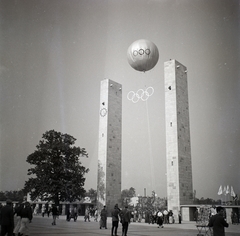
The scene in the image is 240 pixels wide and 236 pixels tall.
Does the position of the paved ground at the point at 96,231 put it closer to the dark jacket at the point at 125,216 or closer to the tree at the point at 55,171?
the dark jacket at the point at 125,216

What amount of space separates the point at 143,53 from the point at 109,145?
19830 mm

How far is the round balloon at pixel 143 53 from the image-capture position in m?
18.8

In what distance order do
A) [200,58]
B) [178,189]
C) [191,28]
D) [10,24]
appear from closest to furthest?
1. [10,24]
2. [191,28]
3. [200,58]
4. [178,189]

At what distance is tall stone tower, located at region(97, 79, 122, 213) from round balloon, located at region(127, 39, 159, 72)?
60.6 ft

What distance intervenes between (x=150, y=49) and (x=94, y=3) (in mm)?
4428

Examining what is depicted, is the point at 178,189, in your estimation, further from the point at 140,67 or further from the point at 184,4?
the point at 184,4

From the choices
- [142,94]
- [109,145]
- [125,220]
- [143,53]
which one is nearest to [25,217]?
[125,220]

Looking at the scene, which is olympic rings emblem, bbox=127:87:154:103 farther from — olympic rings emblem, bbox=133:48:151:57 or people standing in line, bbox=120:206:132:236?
people standing in line, bbox=120:206:132:236

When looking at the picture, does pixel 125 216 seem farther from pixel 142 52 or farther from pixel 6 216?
pixel 142 52

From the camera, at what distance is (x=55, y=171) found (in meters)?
29.5

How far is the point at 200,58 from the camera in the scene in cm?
2453

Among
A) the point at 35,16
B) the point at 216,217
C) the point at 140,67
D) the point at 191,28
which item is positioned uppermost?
the point at 191,28

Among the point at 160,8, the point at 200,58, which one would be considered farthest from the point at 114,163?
the point at 160,8

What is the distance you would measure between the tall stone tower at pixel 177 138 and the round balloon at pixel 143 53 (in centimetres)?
1235
